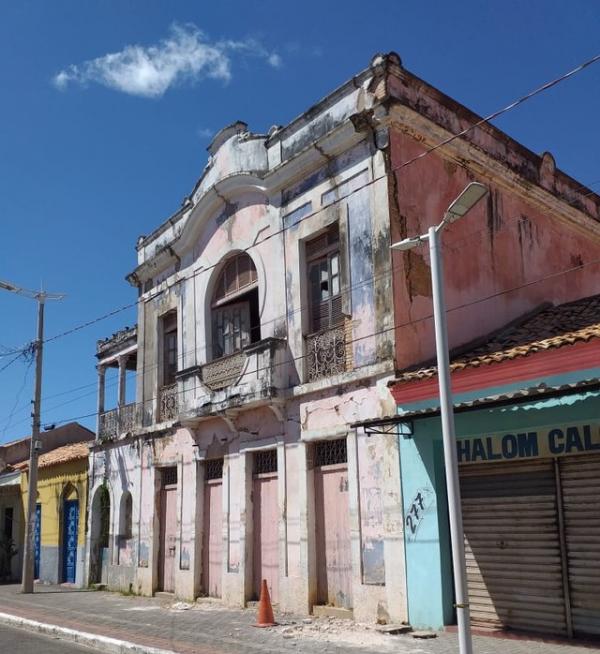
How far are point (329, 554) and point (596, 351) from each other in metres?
5.61

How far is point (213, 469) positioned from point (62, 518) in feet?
28.4

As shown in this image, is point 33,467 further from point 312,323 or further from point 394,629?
point 394,629

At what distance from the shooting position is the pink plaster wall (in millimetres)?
11969

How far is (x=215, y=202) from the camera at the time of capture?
16.1 m

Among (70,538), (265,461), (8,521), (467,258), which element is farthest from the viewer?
(8,521)

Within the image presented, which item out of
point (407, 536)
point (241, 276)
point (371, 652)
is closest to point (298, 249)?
point (241, 276)

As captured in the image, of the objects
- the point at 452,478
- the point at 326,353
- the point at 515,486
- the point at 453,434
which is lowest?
the point at 515,486

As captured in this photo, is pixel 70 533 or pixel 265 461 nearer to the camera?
pixel 265 461

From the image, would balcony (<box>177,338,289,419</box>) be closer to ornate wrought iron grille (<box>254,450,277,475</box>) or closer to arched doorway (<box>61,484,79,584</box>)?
ornate wrought iron grille (<box>254,450,277,475</box>)

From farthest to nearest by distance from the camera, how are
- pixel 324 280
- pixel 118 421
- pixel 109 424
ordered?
pixel 109 424 < pixel 118 421 < pixel 324 280

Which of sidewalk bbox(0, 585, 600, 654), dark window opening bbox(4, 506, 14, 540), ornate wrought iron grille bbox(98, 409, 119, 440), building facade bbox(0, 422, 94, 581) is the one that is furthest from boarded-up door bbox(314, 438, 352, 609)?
dark window opening bbox(4, 506, 14, 540)

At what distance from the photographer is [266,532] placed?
45.2 feet

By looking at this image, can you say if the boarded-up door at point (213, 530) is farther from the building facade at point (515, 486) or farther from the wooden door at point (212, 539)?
the building facade at point (515, 486)

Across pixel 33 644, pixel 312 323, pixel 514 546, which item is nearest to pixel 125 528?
pixel 33 644
